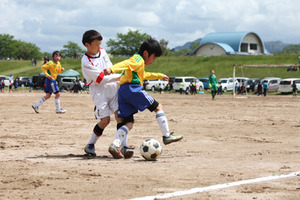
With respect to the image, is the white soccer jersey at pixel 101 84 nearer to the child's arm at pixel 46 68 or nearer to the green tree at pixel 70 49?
the child's arm at pixel 46 68

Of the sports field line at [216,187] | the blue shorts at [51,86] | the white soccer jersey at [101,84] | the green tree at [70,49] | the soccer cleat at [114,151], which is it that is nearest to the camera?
the sports field line at [216,187]

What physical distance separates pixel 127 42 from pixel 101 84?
10300 centimetres

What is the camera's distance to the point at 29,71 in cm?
7806

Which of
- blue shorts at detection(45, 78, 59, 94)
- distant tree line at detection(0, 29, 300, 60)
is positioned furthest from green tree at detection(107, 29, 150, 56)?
blue shorts at detection(45, 78, 59, 94)

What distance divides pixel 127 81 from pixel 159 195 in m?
2.74

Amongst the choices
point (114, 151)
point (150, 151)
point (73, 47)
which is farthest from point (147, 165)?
point (73, 47)

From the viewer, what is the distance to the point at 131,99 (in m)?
6.59

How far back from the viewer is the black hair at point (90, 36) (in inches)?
268

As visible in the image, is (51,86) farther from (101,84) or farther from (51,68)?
(101,84)

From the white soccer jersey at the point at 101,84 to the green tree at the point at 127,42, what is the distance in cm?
10193

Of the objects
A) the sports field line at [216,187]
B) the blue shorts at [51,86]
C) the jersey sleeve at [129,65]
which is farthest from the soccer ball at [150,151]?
the blue shorts at [51,86]

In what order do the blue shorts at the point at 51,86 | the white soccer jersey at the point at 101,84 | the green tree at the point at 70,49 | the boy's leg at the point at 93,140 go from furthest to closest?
the green tree at the point at 70,49, the blue shorts at the point at 51,86, the boy's leg at the point at 93,140, the white soccer jersey at the point at 101,84

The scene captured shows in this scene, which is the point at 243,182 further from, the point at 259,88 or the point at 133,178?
the point at 259,88

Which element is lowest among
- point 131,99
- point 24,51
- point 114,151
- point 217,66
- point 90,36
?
point 114,151
